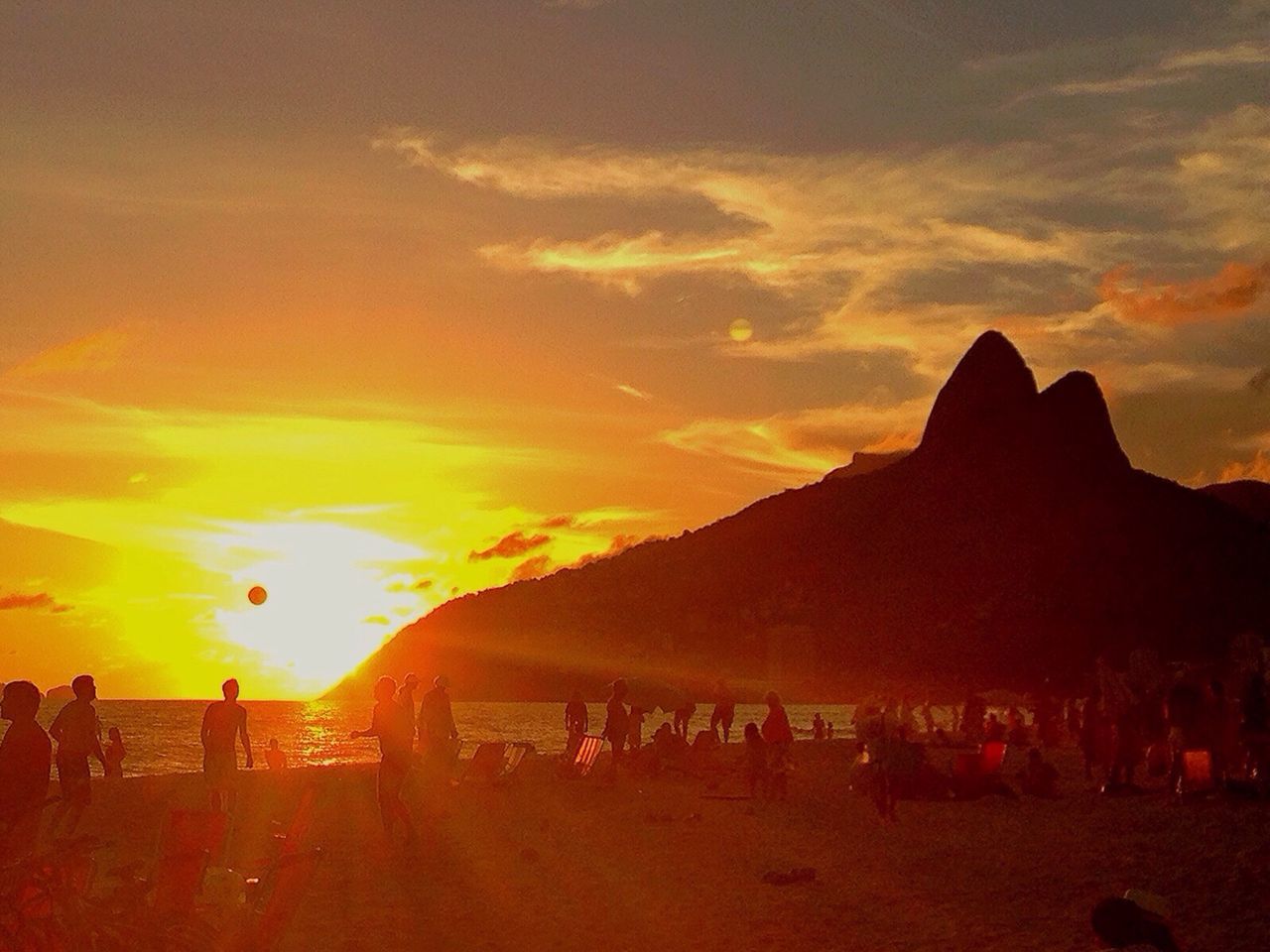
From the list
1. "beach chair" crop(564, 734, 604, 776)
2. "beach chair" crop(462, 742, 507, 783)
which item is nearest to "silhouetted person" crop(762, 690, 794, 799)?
"beach chair" crop(564, 734, 604, 776)

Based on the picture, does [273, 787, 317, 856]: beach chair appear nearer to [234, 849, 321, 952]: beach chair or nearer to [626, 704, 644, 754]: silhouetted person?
[234, 849, 321, 952]: beach chair

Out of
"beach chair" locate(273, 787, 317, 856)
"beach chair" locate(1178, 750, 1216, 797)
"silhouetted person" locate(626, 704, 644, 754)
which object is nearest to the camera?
"beach chair" locate(273, 787, 317, 856)

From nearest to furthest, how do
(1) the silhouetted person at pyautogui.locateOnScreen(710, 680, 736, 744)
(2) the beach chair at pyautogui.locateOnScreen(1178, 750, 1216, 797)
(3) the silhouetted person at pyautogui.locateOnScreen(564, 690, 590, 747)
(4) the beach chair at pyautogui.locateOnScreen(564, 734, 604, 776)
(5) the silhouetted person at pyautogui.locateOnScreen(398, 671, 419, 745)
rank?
1. (5) the silhouetted person at pyautogui.locateOnScreen(398, 671, 419, 745)
2. (2) the beach chair at pyautogui.locateOnScreen(1178, 750, 1216, 797)
3. (4) the beach chair at pyautogui.locateOnScreen(564, 734, 604, 776)
4. (3) the silhouetted person at pyautogui.locateOnScreen(564, 690, 590, 747)
5. (1) the silhouetted person at pyautogui.locateOnScreen(710, 680, 736, 744)

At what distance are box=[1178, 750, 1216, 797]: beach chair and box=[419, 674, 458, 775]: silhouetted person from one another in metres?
9.58

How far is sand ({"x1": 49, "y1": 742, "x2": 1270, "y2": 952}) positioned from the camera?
1102 cm

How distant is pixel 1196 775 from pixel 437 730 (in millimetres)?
10016

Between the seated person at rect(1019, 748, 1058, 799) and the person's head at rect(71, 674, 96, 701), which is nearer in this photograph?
the person's head at rect(71, 674, 96, 701)

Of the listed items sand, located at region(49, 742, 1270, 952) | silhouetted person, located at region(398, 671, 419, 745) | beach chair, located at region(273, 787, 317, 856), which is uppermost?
silhouetted person, located at region(398, 671, 419, 745)

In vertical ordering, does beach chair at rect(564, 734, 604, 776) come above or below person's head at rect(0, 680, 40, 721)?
below

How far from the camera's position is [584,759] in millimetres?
25031

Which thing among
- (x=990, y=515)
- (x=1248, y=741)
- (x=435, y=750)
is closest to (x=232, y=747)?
(x=435, y=750)

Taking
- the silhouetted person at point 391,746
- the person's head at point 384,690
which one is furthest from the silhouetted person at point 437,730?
the person's head at point 384,690

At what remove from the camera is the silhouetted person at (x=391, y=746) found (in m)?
15.0

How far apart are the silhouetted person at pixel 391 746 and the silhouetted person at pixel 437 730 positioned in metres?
3.16
